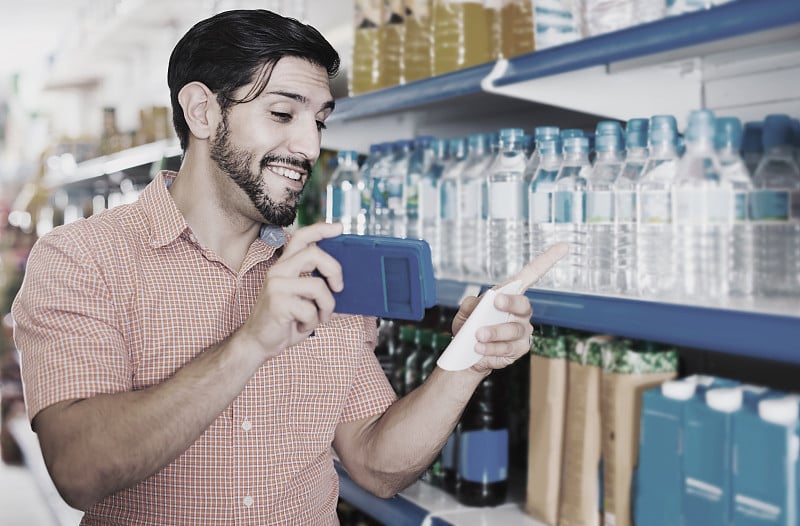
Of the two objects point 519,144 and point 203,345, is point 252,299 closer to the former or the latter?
point 203,345

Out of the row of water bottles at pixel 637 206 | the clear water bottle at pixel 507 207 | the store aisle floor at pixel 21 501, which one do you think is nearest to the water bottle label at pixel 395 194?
the row of water bottles at pixel 637 206

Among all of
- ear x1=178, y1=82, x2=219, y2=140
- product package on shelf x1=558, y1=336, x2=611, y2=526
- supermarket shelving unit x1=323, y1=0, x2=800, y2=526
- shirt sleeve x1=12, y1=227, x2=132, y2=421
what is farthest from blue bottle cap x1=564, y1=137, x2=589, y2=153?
shirt sleeve x1=12, y1=227, x2=132, y2=421

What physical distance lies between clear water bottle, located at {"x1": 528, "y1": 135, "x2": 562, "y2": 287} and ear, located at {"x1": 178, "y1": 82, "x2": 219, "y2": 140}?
0.64m

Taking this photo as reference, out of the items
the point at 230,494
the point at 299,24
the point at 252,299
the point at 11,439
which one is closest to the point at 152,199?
the point at 252,299

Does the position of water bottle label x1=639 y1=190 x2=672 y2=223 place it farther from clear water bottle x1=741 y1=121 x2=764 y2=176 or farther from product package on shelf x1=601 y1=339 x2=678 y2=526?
product package on shelf x1=601 y1=339 x2=678 y2=526

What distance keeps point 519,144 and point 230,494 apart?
0.92 metres

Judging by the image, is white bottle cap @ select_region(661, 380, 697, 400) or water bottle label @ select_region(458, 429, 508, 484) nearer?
white bottle cap @ select_region(661, 380, 697, 400)

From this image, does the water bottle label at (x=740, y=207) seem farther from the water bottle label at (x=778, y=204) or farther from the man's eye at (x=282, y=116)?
the man's eye at (x=282, y=116)

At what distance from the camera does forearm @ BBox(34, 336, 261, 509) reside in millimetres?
1135

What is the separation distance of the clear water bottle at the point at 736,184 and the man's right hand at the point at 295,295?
625mm

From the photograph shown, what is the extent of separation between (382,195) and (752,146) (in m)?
1.04

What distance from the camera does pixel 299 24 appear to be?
1.55 metres

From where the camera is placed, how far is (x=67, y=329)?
1.24 metres

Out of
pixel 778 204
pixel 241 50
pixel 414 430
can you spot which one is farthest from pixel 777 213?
pixel 241 50
